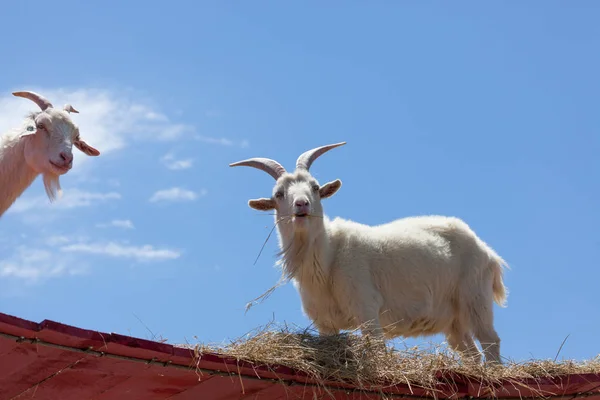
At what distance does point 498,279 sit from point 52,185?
205 inches

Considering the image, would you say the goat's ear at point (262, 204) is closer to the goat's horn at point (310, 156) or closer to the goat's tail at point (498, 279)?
the goat's horn at point (310, 156)

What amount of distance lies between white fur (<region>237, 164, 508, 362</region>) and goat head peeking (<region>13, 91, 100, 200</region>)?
2.02 m

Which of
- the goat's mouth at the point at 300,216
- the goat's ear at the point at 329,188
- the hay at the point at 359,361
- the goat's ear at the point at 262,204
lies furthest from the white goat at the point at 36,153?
the hay at the point at 359,361

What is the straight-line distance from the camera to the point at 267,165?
10008mm

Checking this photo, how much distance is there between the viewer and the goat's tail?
36.3ft

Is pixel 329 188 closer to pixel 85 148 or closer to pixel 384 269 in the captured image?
pixel 384 269

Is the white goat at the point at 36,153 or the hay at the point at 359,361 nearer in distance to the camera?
the hay at the point at 359,361

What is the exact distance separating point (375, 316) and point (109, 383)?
13.3ft

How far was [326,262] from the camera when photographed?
968cm

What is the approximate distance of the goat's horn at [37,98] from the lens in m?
10.3

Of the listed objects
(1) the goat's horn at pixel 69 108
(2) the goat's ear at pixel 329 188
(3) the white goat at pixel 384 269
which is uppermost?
(1) the goat's horn at pixel 69 108

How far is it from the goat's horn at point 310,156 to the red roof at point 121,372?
3712mm

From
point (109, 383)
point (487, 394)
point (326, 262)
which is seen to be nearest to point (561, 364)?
point (487, 394)

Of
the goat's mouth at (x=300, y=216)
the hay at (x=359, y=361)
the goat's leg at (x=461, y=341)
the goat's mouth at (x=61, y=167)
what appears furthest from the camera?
the goat's leg at (x=461, y=341)
